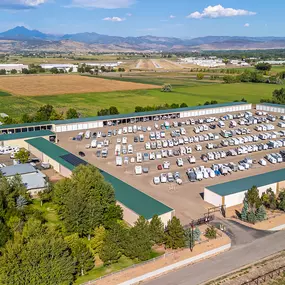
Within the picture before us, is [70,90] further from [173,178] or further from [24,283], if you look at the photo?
[24,283]

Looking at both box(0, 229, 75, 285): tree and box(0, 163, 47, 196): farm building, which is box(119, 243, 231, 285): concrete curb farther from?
Result: box(0, 163, 47, 196): farm building

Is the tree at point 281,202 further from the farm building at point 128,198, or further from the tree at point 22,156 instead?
the tree at point 22,156

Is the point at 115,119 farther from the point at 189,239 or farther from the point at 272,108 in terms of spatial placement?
the point at 189,239

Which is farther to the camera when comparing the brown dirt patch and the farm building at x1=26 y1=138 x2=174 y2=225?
the brown dirt patch

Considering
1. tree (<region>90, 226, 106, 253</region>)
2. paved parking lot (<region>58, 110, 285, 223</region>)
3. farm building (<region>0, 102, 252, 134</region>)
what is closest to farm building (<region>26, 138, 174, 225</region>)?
paved parking lot (<region>58, 110, 285, 223</region>)

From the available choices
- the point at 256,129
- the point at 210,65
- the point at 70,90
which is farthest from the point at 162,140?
the point at 210,65

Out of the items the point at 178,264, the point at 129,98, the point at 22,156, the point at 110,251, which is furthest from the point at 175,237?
the point at 129,98

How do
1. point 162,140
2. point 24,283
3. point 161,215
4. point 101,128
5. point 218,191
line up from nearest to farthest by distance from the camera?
point 24,283 → point 161,215 → point 218,191 → point 162,140 → point 101,128

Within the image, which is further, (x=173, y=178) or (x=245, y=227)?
(x=173, y=178)
